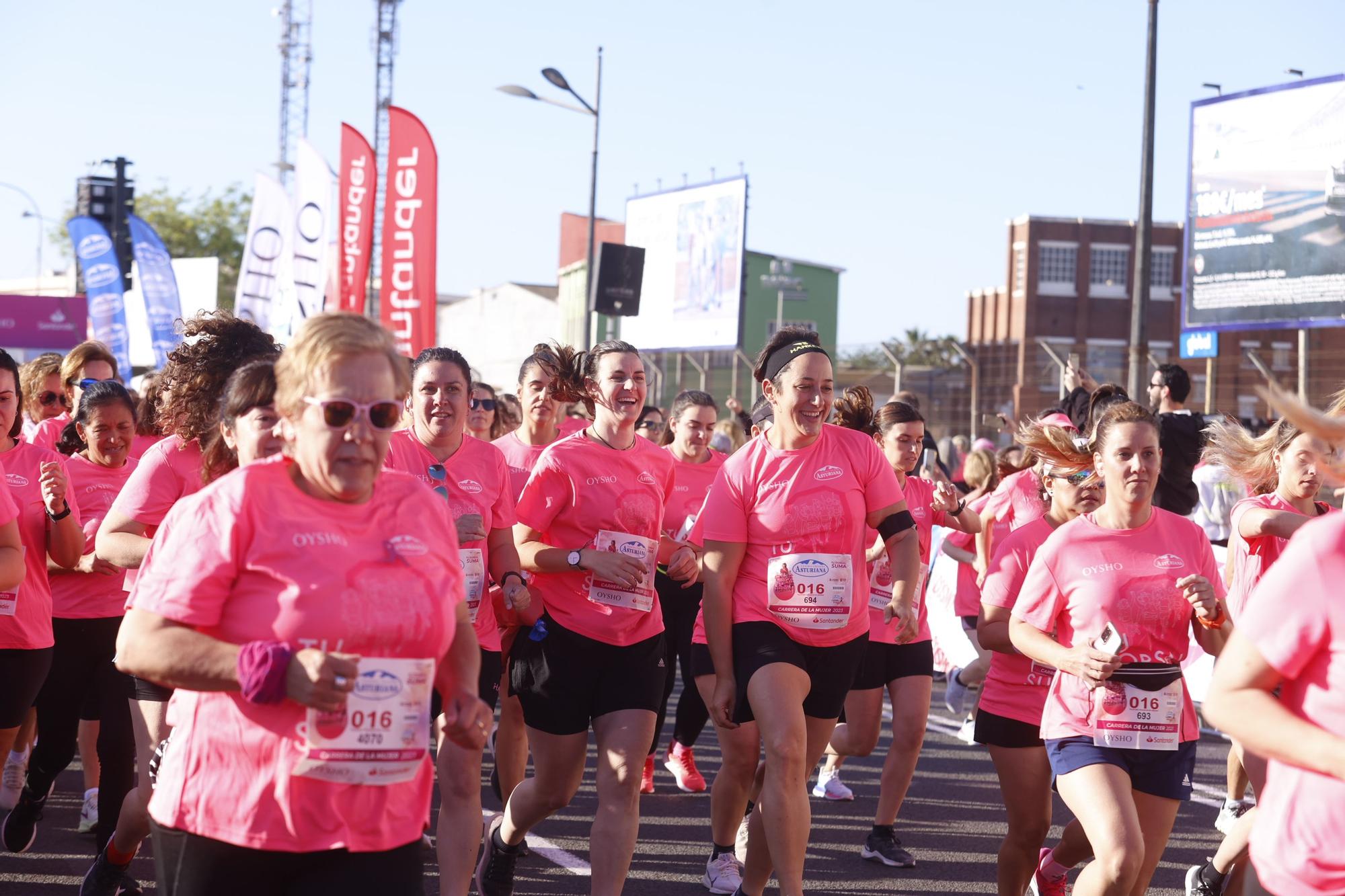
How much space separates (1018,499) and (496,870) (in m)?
3.54

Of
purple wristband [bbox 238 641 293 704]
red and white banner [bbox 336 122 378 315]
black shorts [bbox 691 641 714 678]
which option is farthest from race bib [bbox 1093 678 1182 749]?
red and white banner [bbox 336 122 378 315]

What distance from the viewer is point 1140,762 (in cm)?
470

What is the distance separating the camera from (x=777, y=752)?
204 inches

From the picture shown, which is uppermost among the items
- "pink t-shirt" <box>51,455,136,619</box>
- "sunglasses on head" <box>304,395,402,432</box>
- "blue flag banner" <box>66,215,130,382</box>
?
"blue flag banner" <box>66,215,130,382</box>

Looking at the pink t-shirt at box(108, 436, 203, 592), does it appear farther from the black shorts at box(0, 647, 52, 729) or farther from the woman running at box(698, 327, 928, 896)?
the woman running at box(698, 327, 928, 896)

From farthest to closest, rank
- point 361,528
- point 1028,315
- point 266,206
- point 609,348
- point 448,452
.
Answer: point 1028,315
point 266,206
point 609,348
point 448,452
point 361,528

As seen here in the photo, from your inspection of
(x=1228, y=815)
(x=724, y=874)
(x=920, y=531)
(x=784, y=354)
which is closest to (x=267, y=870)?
(x=784, y=354)

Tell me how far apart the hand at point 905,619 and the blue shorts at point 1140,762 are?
104cm

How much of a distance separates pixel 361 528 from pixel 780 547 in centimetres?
272

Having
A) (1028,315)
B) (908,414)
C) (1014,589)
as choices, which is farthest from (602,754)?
(1028,315)

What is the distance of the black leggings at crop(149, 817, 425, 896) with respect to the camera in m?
2.88

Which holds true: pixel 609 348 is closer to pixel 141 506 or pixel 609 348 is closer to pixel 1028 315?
pixel 141 506

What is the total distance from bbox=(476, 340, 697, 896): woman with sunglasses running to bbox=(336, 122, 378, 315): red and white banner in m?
12.8

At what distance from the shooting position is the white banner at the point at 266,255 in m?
18.8
